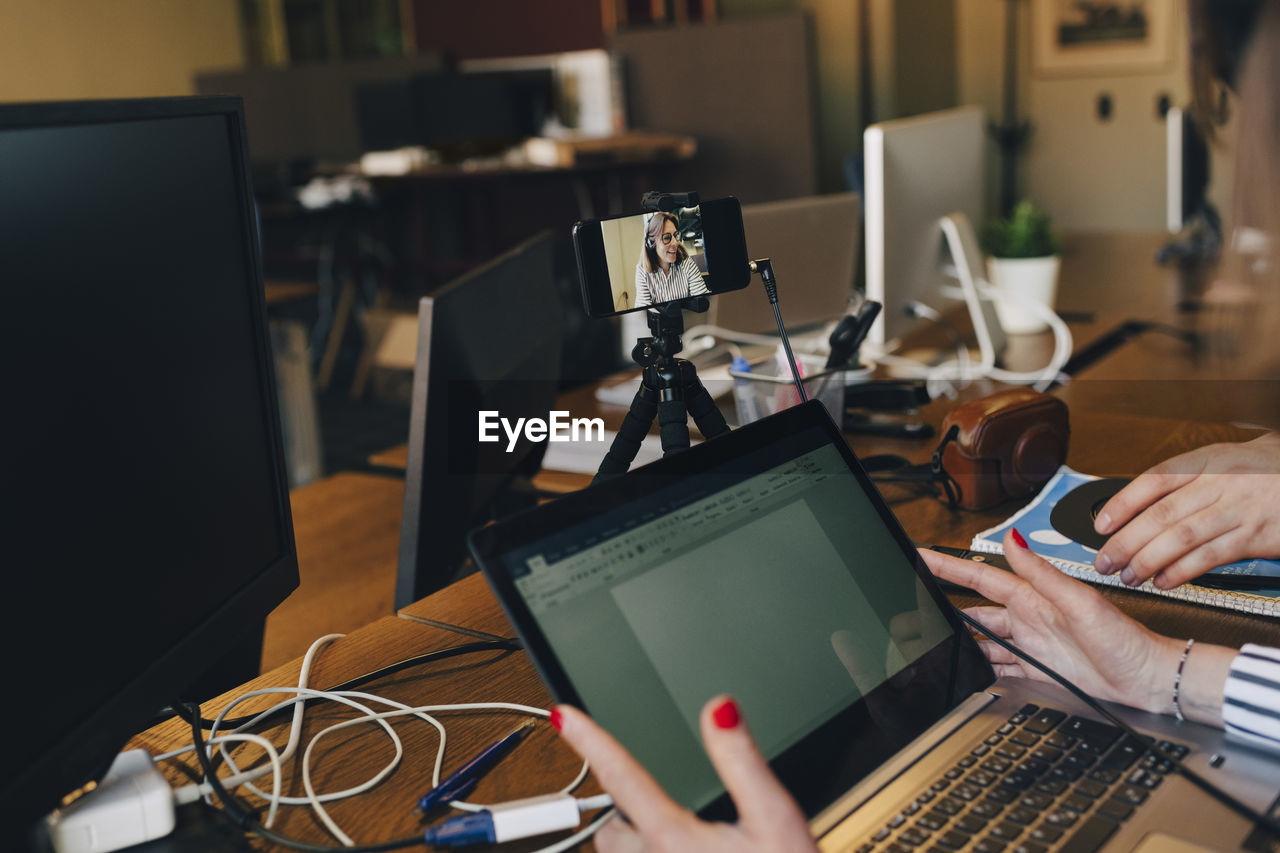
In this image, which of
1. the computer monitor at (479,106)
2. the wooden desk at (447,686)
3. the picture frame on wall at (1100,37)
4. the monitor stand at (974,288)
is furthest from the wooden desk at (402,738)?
the picture frame on wall at (1100,37)

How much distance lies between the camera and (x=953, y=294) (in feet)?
6.29

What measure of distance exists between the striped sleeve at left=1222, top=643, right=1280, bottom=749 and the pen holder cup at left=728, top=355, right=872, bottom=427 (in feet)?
1.81

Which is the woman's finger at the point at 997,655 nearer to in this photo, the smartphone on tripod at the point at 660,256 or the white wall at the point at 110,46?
the smartphone on tripod at the point at 660,256

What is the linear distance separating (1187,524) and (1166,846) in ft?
1.10

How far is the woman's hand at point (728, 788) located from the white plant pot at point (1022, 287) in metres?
1.67

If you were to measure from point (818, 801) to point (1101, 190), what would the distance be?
18.8ft

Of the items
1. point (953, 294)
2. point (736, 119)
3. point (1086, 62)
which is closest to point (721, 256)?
point (953, 294)

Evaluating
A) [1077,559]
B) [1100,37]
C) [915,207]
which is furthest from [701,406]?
[1100,37]

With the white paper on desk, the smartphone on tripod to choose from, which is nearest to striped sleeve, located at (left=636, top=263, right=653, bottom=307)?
the smartphone on tripod

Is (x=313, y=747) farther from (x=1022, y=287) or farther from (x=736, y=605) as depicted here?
(x=1022, y=287)

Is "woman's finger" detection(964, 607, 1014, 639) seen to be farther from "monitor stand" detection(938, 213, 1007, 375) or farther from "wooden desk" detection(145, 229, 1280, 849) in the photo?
"monitor stand" detection(938, 213, 1007, 375)

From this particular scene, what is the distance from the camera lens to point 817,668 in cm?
63

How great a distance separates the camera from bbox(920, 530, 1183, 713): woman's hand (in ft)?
2.20

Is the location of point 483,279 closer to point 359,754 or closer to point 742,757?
point 359,754
